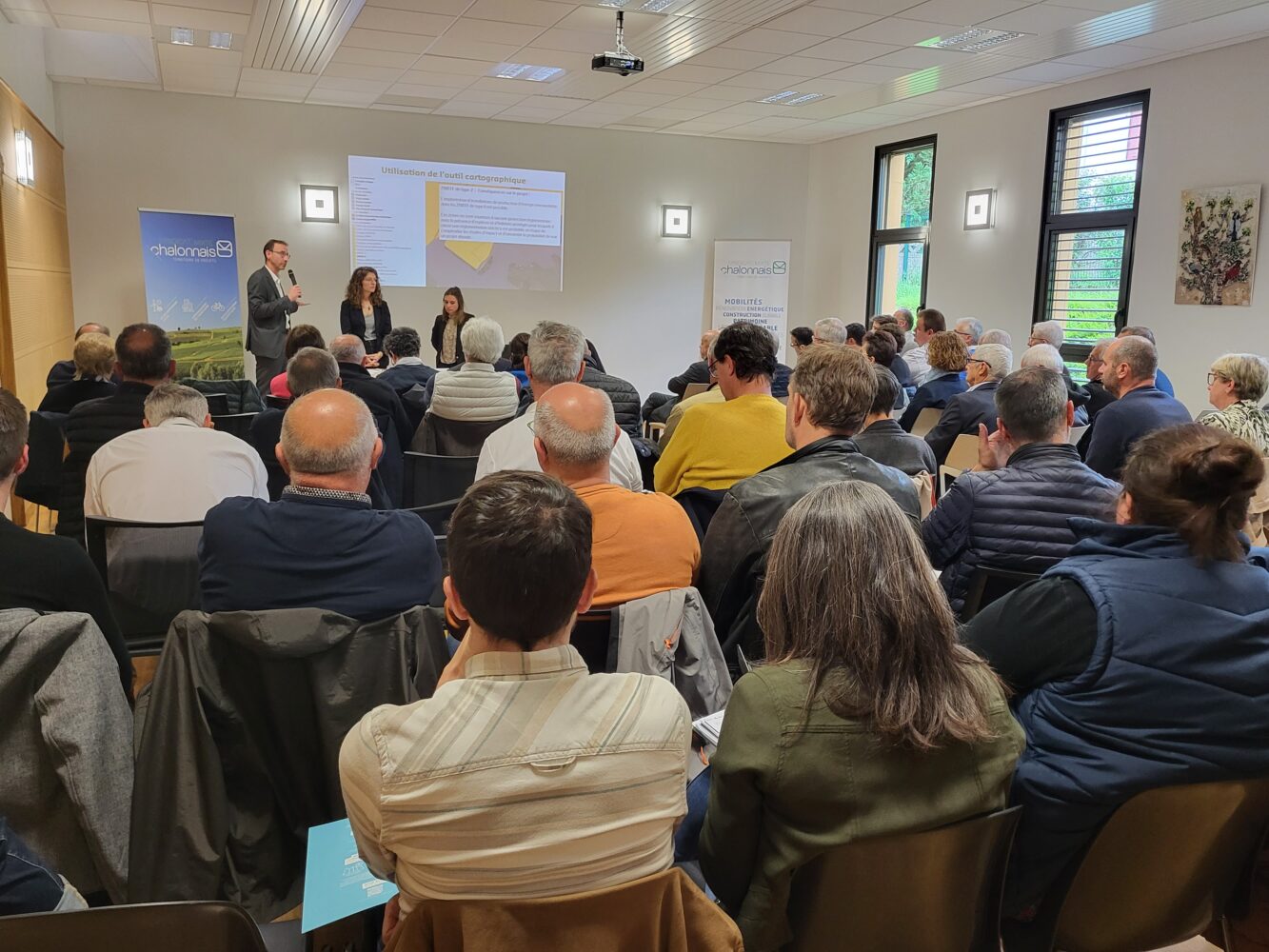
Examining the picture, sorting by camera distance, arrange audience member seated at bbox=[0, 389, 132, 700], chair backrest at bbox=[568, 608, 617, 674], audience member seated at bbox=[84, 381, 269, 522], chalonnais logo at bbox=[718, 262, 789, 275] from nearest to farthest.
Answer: audience member seated at bbox=[0, 389, 132, 700] → chair backrest at bbox=[568, 608, 617, 674] → audience member seated at bbox=[84, 381, 269, 522] → chalonnais logo at bbox=[718, 262, 789, 275]

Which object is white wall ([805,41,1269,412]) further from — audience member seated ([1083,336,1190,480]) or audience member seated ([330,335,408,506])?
audience member seated ([330,335,408,506])

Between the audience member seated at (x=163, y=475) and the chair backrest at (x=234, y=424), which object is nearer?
the audience member seated at (x=163, y=475)

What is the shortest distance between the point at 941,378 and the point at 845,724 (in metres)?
4.47

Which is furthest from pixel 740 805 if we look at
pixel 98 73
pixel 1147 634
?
pixel 98 73

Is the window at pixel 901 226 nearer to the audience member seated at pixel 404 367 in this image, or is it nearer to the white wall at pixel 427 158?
the white wall at pixel 427 158

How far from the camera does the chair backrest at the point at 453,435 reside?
13.9 ft

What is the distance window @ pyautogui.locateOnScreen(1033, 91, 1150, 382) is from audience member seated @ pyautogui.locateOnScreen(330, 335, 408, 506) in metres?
5.90

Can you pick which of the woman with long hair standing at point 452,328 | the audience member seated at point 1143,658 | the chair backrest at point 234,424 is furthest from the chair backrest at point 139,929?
the woman with long hair standing at point 452,328

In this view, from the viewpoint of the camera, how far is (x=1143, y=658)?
142 centimetres

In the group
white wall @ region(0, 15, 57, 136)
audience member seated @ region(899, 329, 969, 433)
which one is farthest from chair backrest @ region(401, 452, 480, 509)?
white wall @ region(0, 15, 57, 136)

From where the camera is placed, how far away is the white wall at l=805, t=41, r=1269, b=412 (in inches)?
260

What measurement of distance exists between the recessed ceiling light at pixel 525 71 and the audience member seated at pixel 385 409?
3.72 m

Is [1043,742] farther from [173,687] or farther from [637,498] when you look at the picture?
[173,687]

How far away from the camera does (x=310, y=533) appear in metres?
1.88
